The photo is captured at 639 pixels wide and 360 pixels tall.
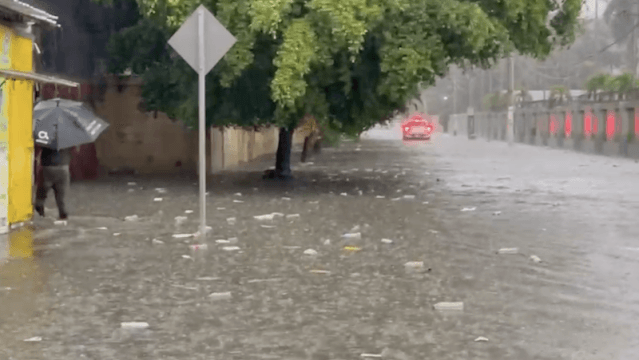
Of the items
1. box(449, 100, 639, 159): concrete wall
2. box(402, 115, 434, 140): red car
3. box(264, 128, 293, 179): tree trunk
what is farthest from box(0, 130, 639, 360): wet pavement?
box(402, 115, 434, 140): red car

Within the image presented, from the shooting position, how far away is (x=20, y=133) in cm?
1555

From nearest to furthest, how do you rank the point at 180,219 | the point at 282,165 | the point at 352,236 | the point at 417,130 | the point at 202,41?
the point at 202,41 < the point at 352,236 < the point at 180,219 < the point at 282,165 < the point at 417,130

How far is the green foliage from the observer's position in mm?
20922

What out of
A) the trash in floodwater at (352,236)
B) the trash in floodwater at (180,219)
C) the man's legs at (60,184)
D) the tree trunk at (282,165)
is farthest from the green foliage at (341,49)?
the trash in floodwater at (352,236)

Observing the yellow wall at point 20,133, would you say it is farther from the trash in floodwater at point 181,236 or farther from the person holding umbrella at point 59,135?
the trash in floodwater at point 181,236

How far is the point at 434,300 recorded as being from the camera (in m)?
9.08

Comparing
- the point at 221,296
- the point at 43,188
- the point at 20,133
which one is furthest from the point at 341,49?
the point at 221,296

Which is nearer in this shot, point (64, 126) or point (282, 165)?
point (64, 126)

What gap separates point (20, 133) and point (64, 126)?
636 mm

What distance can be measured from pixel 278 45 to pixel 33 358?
15622mm

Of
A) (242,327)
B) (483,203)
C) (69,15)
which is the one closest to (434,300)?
(242,327)

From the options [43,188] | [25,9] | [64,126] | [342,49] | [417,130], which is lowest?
[417,130]

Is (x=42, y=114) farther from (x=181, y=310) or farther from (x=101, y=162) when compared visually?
(x=101, y=162)

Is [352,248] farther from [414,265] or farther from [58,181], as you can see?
[58,181]
